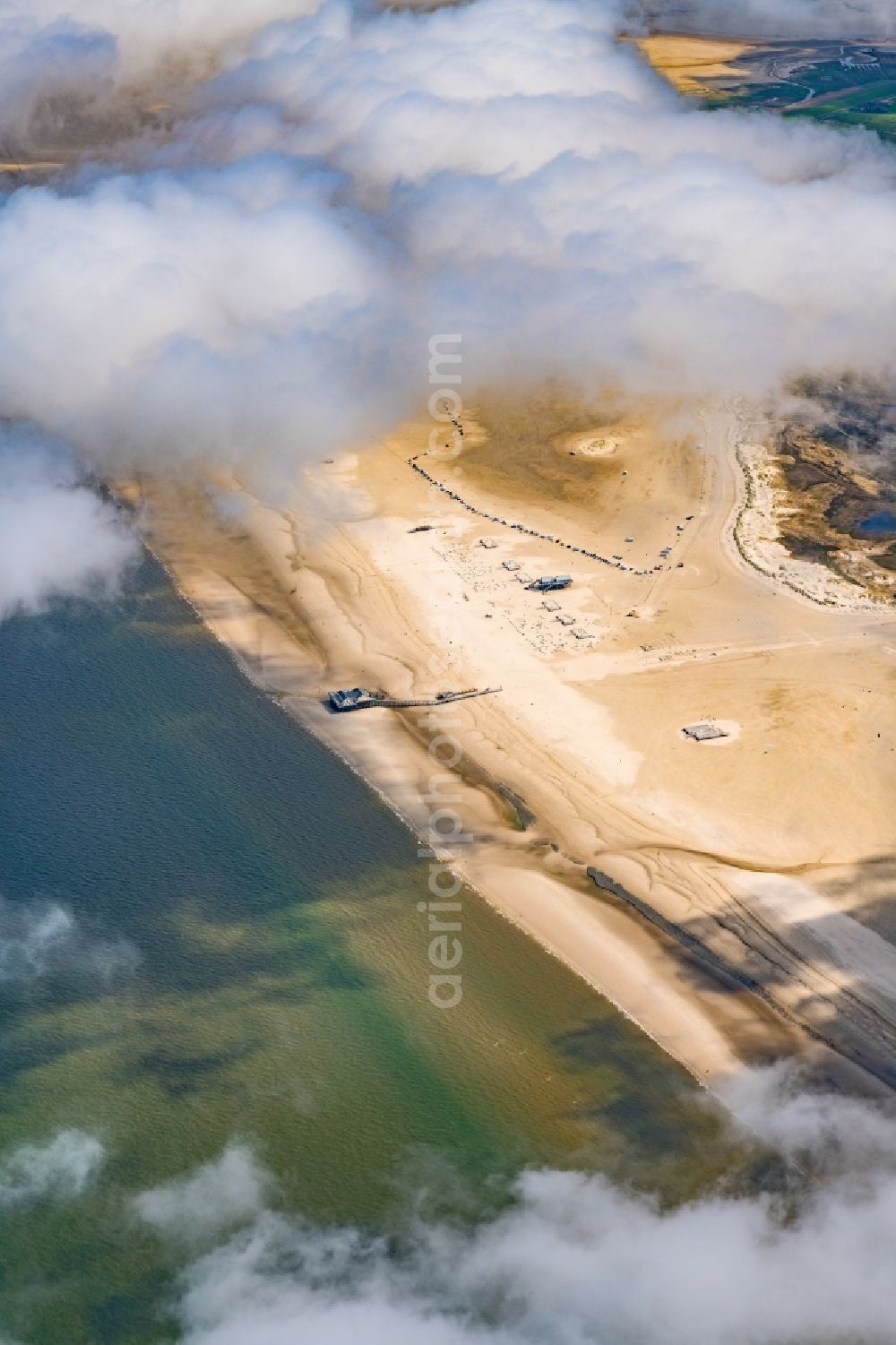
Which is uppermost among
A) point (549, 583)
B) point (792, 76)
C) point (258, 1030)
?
point (792, 76)

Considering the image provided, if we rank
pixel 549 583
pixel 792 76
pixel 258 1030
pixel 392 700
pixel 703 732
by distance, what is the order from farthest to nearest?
pixel 792 76, pixel 549 583, pixel 392 700, pixel 703 732, pixel 258 1030

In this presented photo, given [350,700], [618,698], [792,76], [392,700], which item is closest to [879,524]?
[618,698]

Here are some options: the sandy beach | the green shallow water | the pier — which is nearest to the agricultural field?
the sandy beach

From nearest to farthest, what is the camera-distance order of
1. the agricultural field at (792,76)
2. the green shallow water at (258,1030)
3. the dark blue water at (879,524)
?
1. the green shallow water at (258,1030)
2. the dark blue water at (879,524)
3. the agricultural field at (792,76)

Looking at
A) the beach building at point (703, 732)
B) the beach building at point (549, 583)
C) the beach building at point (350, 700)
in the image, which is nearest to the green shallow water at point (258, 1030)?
the beach building at point (350, 700)

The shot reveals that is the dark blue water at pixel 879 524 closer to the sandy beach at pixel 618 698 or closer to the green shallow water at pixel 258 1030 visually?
the sandy beach at pixel 618 698

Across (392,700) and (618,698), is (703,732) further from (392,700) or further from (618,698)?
(392,700)

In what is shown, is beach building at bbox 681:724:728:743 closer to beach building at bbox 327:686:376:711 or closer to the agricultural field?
beach building at bbox 327:686:376:711
